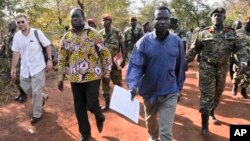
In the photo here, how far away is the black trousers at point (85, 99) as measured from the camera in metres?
4.92

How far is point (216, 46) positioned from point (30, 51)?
10.3 feet

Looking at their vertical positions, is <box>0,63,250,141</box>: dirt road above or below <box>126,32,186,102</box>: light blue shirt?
below

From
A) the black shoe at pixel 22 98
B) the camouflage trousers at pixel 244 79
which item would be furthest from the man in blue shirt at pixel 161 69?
the black shoe at pixel 22 98

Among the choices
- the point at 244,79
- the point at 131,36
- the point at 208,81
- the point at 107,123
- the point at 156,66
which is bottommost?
the point at 107,123

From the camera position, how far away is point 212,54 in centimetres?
545

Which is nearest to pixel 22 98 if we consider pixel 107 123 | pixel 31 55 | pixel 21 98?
pixel 21 98

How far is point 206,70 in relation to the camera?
5.52 metres

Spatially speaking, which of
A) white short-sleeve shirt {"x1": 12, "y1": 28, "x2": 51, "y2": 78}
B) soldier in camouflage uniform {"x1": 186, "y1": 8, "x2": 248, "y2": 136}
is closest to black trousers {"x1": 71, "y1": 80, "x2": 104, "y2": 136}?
white short-sleeve shirt {"x1": 12, "y1": 28, "x2": 51, "y2": 78}

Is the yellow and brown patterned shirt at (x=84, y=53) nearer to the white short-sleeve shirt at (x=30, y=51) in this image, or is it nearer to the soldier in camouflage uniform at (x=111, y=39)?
the white short-sleeve shirt at (x=30, y=51)

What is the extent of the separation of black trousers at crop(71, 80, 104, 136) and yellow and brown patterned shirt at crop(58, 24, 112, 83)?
0.12 meters

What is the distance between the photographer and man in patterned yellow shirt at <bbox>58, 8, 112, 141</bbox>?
4.79 metres

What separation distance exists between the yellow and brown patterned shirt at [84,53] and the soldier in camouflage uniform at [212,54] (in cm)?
150

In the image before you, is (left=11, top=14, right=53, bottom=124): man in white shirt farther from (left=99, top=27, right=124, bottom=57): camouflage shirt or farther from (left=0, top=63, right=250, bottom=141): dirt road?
(left=99, top=27, right=124, bottom=57): camouflage shirt

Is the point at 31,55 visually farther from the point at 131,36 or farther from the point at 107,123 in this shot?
the point at 131,36
